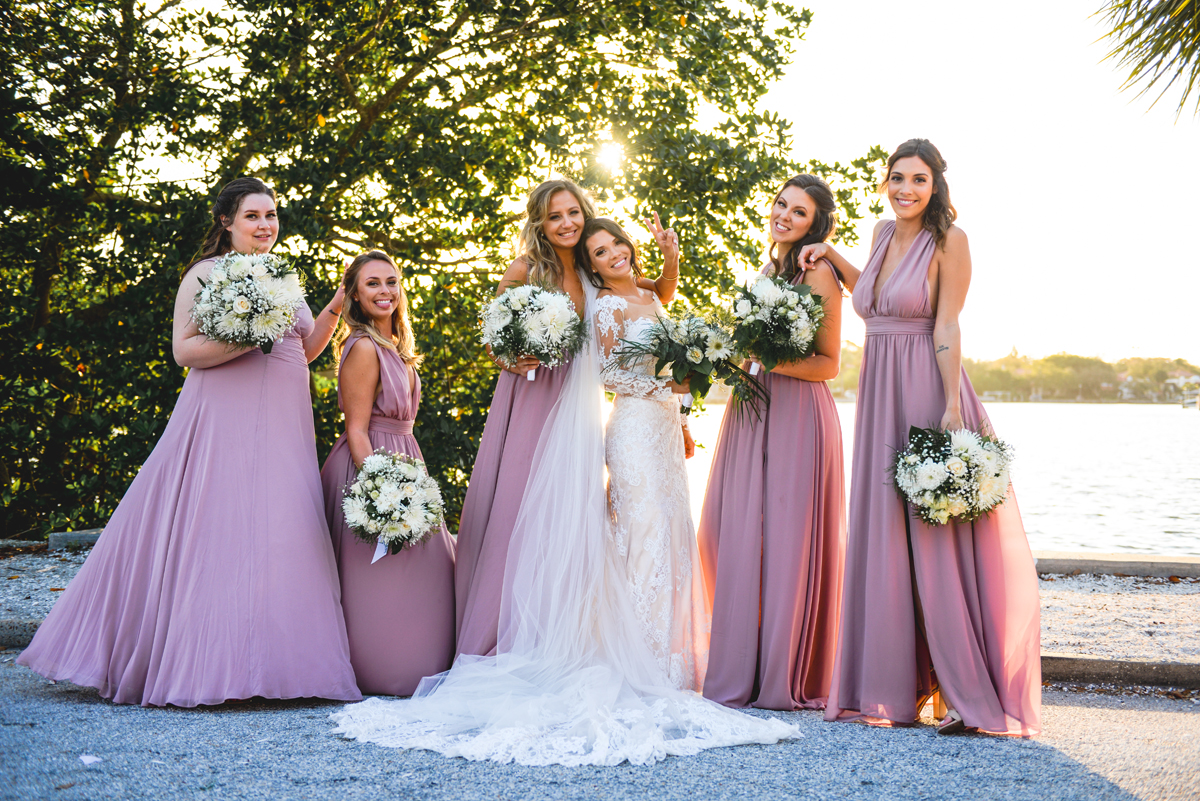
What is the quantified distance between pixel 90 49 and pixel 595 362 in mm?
6156

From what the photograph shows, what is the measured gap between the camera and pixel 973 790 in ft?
10.4

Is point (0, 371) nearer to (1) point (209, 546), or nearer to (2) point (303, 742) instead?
(1) point (209, 546)

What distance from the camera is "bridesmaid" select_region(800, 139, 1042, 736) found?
3986mm

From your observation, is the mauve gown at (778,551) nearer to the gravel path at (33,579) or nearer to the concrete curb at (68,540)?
the gravel path at (33,579)

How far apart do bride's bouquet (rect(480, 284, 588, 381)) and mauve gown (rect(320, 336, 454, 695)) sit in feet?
2.21

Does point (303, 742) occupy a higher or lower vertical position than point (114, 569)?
lower

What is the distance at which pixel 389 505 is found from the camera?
4.36 m

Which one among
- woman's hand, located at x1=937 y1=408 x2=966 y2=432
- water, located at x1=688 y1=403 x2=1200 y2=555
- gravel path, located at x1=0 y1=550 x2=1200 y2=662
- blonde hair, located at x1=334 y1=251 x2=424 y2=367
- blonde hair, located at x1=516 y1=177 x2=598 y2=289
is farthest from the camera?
water, located at x1=688 y1=403 x2=1200 y2=555

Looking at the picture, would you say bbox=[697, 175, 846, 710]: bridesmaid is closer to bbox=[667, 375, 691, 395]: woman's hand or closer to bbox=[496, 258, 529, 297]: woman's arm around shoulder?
bbox=[667, 375, 691, 395]: woman's hand

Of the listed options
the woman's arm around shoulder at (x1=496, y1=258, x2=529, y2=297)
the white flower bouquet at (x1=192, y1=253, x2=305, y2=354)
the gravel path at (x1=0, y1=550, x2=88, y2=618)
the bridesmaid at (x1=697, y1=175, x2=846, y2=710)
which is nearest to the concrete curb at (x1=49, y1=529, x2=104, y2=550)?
the gravel path at (x1=0, y1=550, x2=88, y2=618)

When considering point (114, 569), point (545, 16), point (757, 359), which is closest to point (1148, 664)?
point (757, 359)

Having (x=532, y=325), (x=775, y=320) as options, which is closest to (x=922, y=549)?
(x=775, y=320)

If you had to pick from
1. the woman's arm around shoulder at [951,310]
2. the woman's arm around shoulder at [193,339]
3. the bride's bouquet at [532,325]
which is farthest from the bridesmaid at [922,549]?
the woman's arm around shoulder at [193,339]

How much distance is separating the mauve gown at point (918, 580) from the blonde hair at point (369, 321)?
2606 mm
